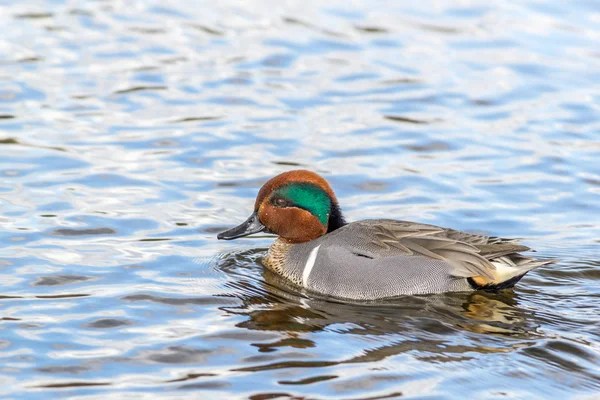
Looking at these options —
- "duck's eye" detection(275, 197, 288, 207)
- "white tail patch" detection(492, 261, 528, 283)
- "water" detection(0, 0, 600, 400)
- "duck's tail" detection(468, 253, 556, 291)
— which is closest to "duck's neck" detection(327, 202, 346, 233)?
"duck's eye" detection(275, 197, 288, 207)

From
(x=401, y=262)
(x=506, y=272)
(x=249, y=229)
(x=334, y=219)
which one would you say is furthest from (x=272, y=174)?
(x=506, y=272)

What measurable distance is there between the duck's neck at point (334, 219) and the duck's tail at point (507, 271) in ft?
4.01

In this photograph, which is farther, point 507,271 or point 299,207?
point 299,207

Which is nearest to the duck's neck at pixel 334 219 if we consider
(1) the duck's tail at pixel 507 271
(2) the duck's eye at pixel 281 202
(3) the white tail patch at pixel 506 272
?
(2) the duck's eye at pixel 281 202

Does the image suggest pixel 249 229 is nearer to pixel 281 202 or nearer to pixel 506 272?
pixel 281 202

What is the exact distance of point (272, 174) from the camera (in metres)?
10.6

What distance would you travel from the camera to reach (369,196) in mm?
10289

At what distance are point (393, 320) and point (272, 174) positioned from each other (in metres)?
3.58

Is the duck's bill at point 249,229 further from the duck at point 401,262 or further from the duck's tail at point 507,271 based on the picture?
the duck's tail at point 507,271

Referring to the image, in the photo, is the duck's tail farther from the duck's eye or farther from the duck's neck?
the duck's eye

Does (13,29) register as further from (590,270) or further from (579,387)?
(579,387)

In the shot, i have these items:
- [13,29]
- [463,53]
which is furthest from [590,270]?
[13,29]

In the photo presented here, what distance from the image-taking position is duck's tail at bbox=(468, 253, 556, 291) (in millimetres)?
7758

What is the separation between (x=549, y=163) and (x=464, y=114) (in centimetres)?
170
